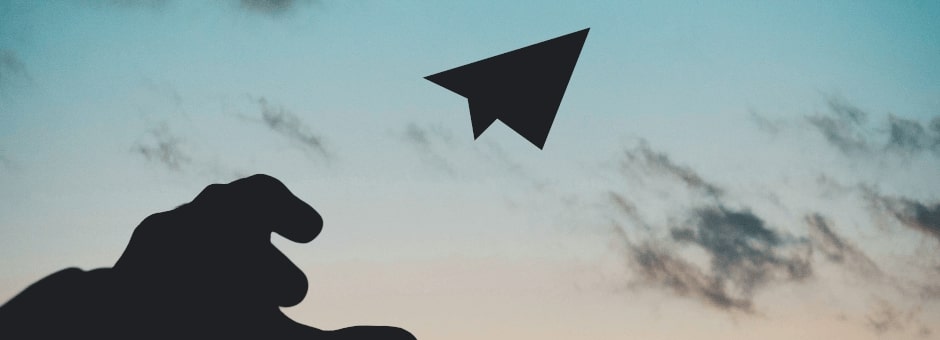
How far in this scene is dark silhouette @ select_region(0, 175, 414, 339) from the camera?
17.3ft

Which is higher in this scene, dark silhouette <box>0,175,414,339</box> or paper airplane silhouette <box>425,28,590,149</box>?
paper airplane silhouette <box>425,28,590,149</box>

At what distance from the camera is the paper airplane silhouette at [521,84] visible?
6617 mm

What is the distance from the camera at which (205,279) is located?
5.83m

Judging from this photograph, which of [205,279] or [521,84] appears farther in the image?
[521,84]

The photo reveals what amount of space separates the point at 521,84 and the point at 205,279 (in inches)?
115

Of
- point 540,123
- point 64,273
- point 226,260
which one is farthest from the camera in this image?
point 540,123

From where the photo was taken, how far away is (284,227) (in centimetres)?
603

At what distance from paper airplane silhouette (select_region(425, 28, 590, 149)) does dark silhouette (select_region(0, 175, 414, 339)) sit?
166 centimetres

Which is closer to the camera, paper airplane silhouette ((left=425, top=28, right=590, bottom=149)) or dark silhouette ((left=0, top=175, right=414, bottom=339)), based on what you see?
dark silhouette ((left=0, top=175, right=414, bottom=339))

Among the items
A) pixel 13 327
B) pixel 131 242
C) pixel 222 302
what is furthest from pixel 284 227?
pixel 13 327

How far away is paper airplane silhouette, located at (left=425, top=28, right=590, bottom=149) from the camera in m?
6.62

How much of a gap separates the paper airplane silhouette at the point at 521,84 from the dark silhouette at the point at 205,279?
166 centimetres

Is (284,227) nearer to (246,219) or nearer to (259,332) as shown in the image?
(246,219)

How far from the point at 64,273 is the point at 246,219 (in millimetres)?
1236
